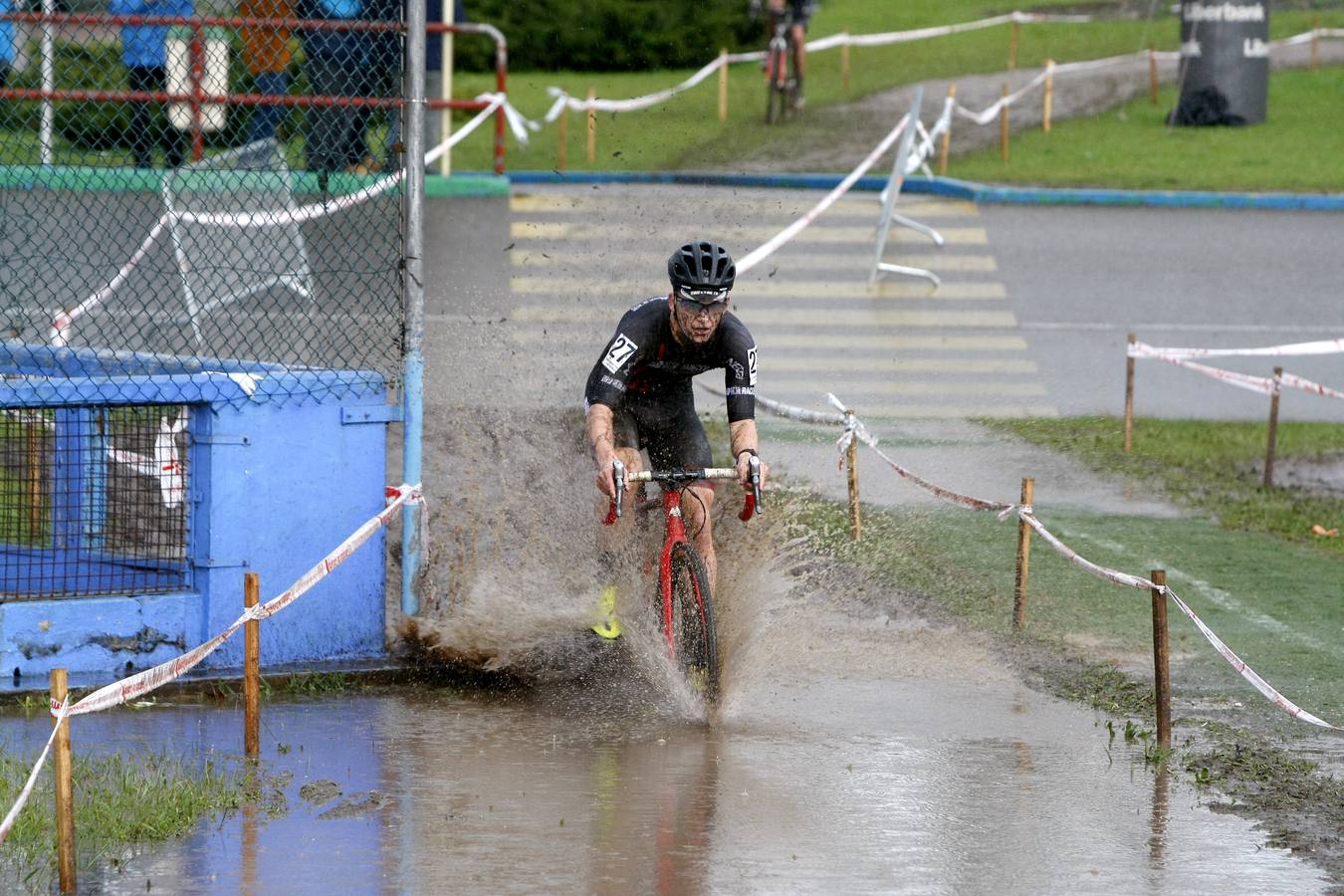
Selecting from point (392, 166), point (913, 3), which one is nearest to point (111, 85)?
point (392, 166)

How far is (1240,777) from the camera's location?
7383 millimetres

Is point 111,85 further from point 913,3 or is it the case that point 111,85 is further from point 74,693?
point 913,3

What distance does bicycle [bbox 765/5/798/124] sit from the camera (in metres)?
25.4

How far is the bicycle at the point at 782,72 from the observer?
83.3 ft

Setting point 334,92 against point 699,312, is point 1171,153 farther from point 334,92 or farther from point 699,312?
point 699,312

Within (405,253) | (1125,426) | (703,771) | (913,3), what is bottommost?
(703,771)

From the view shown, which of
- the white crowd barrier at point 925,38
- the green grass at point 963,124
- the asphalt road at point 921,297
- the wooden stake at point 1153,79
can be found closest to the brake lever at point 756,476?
the asphalt road at point 921,297

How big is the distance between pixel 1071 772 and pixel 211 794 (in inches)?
134

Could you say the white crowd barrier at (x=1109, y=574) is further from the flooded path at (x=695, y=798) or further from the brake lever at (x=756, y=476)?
the brake lever at (x=756, y=476)

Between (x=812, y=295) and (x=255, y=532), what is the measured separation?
1094 centimetres

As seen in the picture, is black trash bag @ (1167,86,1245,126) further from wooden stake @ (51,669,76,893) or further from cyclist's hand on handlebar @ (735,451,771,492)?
wooden stake @ (51,669,76,893)

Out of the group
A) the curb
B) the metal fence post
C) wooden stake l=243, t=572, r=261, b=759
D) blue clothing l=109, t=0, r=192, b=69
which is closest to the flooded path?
wooden stake l=243, t=572, r=261, b=759

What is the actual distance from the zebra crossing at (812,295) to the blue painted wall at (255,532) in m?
6.95

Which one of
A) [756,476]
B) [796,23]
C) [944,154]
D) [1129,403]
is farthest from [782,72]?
[756,476]
